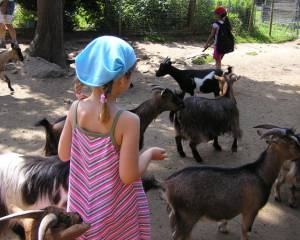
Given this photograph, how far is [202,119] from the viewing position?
5082 mm

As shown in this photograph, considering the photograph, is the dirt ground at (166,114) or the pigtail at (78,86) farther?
the dirt ground at (166,114)

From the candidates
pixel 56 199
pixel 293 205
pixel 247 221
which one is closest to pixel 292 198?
pixel 293 205

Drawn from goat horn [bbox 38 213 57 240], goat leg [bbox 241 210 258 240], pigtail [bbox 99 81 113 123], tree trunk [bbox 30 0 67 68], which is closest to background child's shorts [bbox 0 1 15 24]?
tree trunk [bbox 30 0 67 68]

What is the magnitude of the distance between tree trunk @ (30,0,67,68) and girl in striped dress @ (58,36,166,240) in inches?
283

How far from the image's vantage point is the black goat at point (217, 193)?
3.26 m

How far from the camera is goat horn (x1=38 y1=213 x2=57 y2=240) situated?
1605 millimetres

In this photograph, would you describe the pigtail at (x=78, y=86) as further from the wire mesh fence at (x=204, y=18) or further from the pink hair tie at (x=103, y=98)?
the wire mesh fence at (x=204, y=18)

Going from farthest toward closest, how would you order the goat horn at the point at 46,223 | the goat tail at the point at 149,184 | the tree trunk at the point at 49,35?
the tree trunk at the point at 49,35 → the goat tail at the point at 149,184 → the goat horn at the point at 46,223

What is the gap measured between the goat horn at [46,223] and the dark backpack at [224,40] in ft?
23.7

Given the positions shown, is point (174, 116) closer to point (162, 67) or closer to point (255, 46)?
point (162, 67)

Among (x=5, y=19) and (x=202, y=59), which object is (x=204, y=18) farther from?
(x=5, y=19)

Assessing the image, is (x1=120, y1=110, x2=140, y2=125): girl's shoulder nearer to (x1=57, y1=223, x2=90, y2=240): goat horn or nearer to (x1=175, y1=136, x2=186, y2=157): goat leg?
(x1=57, y1=223, x2=90, y2=240): goat horn

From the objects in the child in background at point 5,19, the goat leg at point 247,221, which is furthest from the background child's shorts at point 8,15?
the goat leg at point 247,221

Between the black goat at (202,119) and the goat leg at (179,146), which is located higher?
the black goat at (202,119)
